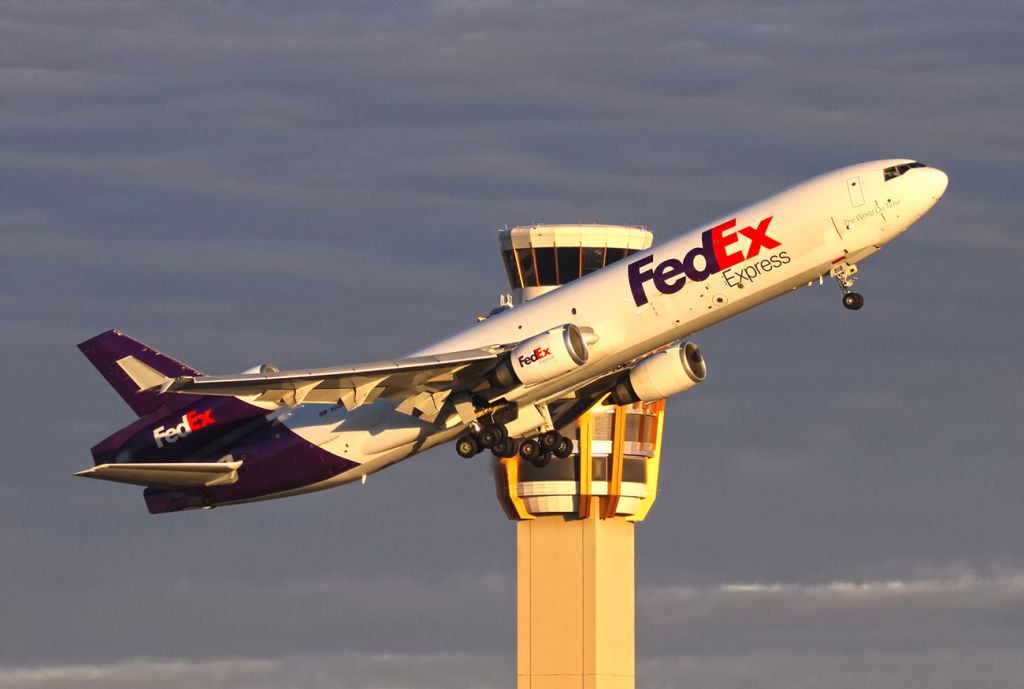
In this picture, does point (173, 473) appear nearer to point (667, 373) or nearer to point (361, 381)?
point (361, 381)

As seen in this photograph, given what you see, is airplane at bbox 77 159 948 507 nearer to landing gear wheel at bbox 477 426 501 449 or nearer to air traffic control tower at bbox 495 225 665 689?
landing gear wheel at bbox 477 426 501 449

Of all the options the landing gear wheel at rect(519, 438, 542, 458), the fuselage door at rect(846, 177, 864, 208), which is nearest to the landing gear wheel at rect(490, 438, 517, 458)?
the landing gear wheel at rect(519, 438, 542, 458)

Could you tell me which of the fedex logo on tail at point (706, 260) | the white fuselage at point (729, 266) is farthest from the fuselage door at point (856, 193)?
the fedex logo on tail at point (706, 260)

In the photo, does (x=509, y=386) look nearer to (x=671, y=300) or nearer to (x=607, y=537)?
(x=671, y=300)

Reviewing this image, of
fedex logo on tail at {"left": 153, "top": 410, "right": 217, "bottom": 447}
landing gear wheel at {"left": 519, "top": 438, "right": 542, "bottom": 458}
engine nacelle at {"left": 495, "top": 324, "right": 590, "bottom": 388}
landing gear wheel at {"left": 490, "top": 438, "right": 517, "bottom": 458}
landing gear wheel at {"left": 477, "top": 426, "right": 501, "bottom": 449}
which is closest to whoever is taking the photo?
engine nacelle at {"left": 495, "top": 324, "right": 590, "bottom": 388}

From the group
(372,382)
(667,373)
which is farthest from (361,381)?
(667,373)

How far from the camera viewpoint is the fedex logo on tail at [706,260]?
8075 centimetres

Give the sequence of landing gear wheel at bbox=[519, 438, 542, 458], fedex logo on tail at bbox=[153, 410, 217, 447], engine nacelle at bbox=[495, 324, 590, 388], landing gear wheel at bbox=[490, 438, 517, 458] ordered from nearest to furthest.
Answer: engine nacelle at bbox=[495, 324, 590, 388] → landing gear wheel at bbox=[490, 438, 517, 458] → landing gear wheel at bbox=[519, 438, 542, 458] → fedex logo on tail at bbox=[153, 410, 217, 447]

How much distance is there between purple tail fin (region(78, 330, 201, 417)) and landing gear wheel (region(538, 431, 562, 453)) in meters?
14.8

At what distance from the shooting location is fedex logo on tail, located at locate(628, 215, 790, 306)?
265ft

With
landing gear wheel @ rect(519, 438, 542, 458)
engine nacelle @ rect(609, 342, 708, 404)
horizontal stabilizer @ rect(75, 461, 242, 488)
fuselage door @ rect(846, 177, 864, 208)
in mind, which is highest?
fuselage door @ rect(846, 177, 864, 208)

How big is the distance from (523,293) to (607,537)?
1437 cm

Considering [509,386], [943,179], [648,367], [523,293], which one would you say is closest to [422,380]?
[509,386]

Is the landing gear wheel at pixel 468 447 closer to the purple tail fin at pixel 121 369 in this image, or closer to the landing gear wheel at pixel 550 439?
the landing gear wheel at pixel 550 439
